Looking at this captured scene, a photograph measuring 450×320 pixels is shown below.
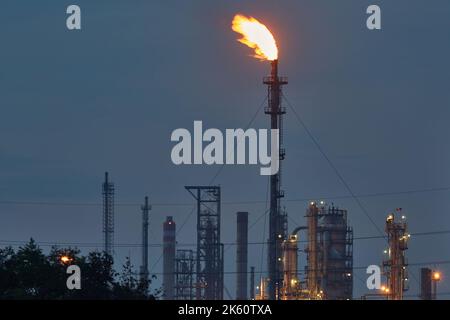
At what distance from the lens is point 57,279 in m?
79.8

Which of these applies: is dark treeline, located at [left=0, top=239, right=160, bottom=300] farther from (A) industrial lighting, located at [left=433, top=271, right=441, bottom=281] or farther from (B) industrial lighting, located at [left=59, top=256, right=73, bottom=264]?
(A) industrial lighting, located at [left=433, top=271, right=441, bottom=281]

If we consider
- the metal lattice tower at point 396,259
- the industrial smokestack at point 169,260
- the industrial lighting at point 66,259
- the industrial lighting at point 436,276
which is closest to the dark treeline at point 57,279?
the industrial lighting at point 66,259

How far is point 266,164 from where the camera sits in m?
104

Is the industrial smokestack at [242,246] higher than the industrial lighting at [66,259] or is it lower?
higher

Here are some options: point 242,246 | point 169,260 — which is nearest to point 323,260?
point 242,246

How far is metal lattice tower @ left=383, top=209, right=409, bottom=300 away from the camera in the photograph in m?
106

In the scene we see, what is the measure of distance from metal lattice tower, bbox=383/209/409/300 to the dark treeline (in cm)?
2409

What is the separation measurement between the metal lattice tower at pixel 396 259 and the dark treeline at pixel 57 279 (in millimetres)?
24093

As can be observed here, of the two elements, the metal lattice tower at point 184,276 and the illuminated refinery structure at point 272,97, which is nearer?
the illuminated refinery structure at point 272,97

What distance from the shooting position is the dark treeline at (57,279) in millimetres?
76688

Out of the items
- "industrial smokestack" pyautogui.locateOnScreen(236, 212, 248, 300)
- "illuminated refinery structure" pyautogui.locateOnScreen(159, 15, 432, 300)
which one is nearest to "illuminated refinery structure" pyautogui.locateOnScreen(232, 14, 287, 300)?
"illuminated refinery structure" pyautogui.locateOnScreen(159, 15, 432, 300)

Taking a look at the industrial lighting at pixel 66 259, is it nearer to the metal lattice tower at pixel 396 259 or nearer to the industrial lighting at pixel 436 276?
the metal lattice tower at pixel 396 259

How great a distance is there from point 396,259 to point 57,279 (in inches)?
1406
